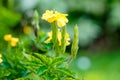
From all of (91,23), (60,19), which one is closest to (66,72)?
(60,19)

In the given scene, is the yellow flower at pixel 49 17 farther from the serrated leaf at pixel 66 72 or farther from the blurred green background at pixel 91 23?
the blurred green background at pixel 91 23

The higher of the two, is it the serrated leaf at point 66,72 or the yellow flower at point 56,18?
the yellow flower at point 56,18

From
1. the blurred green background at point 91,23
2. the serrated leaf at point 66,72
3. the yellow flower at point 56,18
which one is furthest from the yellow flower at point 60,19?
the blurred green background at point 91,23

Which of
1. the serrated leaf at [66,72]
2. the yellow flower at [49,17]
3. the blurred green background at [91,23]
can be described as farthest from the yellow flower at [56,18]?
the blurred green background at [91,23]

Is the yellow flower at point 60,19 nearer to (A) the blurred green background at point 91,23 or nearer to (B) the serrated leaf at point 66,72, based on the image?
(B) the serrated leaf at point 66,72

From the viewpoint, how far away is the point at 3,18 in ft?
10.4

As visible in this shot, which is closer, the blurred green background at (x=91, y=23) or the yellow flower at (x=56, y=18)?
the yellow flower at (x=56, y=18)

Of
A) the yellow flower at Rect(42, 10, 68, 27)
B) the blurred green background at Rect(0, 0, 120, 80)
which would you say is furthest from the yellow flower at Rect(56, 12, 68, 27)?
the blurred green background at Rect(0, 0, 120, 80)

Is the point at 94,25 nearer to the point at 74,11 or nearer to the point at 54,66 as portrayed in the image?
the point at 74,11

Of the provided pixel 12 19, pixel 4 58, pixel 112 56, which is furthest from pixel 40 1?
pixel 4 58

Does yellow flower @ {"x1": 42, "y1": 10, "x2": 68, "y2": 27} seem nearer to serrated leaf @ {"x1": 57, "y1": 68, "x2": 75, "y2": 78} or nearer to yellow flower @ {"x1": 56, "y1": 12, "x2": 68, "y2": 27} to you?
yellow flower @ {"x1": 56, "y1": 12, "x2": 68, "y2": 27}

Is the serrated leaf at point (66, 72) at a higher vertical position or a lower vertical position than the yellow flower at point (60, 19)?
lower

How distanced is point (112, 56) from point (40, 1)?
984mm

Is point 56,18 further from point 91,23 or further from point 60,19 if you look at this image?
point 91,23
